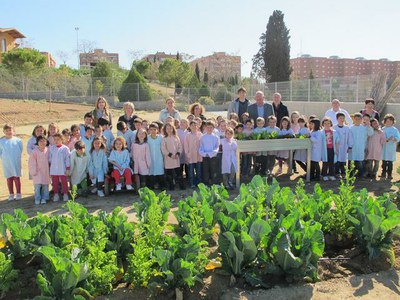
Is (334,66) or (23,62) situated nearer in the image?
(23,62)

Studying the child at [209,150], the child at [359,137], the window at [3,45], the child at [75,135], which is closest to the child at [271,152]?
the child at [209,150]

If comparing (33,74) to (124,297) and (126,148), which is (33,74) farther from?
(124,297)

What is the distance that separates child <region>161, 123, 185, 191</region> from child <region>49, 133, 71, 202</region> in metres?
1.77

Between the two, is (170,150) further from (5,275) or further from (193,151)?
(5,275)

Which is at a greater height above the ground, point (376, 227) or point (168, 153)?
point (168, 153)

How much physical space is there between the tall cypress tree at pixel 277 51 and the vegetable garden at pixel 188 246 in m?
36.3

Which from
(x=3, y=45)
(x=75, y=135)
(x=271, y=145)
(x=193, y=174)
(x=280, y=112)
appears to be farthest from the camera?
(x=3, y=45)

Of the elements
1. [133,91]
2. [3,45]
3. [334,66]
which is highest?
[334,66]

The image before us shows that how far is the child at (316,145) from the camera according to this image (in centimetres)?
816

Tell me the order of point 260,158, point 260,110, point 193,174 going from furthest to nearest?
point 260,110 < point 260,158 < point 193,174

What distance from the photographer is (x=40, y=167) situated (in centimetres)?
711

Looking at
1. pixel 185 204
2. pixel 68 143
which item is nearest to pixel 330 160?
pixel 185 204

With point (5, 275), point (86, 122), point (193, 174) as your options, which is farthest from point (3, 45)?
point (5, 275)

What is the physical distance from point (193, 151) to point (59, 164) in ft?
8.21
